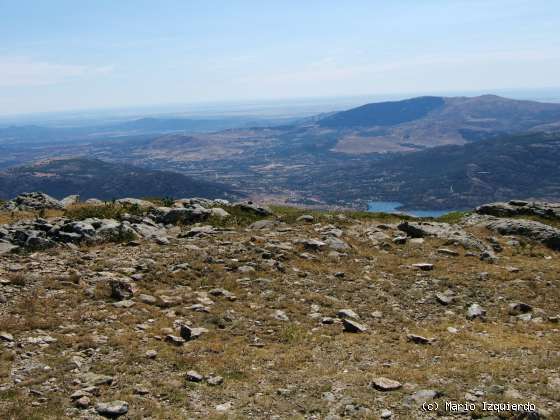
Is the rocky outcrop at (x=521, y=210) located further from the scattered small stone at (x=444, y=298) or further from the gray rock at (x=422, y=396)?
the gray rock at (x=422, y=396)

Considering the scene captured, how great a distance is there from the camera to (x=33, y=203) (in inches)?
1496

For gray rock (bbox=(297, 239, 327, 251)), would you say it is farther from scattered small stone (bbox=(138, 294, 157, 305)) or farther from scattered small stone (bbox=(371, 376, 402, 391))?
scattered small stone (bbox=(371, 376, 402, 391))

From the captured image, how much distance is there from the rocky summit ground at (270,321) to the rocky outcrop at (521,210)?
7.89 meters

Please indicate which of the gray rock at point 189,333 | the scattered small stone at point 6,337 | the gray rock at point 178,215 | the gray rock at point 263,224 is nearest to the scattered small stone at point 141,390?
the gray rock at point 189,333

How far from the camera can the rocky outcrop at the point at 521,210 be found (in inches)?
1593

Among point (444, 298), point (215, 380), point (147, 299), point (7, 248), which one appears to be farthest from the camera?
point (7, 248)

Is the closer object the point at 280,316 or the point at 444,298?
the point at 280,316

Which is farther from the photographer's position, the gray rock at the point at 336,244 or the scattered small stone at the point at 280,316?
the gray rock at the point at 336,244

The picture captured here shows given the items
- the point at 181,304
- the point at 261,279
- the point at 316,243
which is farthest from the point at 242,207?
the point at 181,304

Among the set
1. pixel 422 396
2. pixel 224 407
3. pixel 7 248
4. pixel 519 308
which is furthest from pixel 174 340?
pixel 519 308

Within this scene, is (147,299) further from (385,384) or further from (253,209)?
(253,209)

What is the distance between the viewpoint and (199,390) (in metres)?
13.1

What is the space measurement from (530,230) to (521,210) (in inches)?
322

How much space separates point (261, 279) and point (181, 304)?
4616 mm
